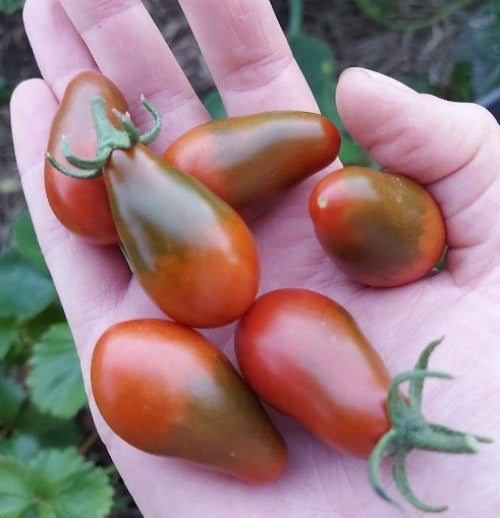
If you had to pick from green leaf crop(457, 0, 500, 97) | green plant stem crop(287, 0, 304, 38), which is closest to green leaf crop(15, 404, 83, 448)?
green plant stem crop(287, 0, 304, 38)

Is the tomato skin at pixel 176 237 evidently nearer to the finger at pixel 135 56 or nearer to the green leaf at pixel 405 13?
the finger at pixel 135 56

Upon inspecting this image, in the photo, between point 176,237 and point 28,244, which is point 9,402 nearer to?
point 28,244

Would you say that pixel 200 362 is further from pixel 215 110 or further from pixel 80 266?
pixel 215 110

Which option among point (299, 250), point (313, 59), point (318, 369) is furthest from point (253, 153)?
point (313, 59)

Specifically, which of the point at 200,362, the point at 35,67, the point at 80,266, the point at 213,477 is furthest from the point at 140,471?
the point at 35,67

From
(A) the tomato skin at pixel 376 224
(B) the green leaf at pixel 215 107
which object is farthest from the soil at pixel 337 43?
(A) the tomato skin at pixel 376 224

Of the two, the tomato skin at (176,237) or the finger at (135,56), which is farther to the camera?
the finger at (135,56)
